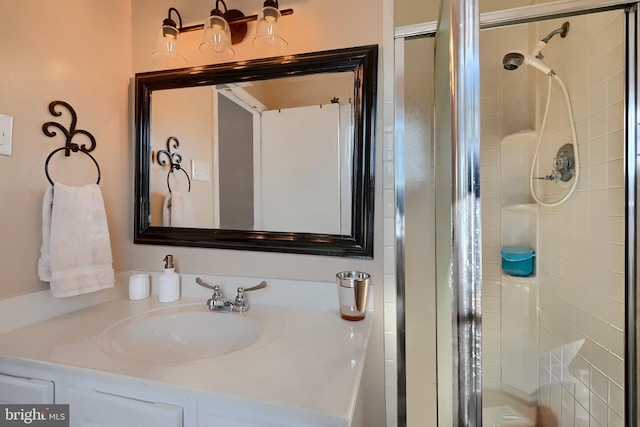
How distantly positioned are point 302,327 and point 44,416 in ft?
2.11

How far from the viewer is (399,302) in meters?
1.00

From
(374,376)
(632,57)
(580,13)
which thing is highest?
(580,13)

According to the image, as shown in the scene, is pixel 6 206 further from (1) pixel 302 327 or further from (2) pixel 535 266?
(2) pixel 535 266

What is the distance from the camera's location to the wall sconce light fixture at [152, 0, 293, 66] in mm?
1011

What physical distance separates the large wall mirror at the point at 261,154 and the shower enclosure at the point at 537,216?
6.5 inches

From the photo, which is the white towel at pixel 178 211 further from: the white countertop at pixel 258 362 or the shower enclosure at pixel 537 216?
the shower enclosure at pixel 537 216

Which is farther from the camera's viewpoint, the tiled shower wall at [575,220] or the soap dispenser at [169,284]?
the soap dispenser at [169,284]

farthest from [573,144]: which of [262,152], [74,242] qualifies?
[74,242]

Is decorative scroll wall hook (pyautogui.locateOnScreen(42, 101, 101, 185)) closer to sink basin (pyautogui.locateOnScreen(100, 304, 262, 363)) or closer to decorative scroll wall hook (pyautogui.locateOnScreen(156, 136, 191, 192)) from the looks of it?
decorative scroll wall hook (pyautogui.locateOnScreen(156, 136, 191, 192))

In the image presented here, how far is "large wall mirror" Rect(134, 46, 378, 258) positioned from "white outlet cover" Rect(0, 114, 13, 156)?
396 millimetres

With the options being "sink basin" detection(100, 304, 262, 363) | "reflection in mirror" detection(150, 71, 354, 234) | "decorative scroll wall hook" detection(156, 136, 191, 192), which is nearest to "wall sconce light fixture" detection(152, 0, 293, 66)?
"reflection in mirror" detection(150, 71, 354, 234)

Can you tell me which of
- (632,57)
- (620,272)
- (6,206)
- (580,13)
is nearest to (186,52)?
(6,206)

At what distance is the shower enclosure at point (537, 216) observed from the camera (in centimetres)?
93

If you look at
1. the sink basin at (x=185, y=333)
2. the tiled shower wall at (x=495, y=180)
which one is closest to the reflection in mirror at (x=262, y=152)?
the sink basin at (x=185, y=333)
